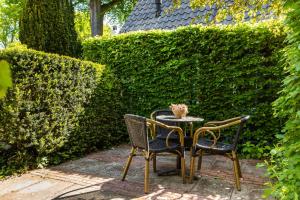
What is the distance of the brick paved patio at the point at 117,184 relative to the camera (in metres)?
3.51

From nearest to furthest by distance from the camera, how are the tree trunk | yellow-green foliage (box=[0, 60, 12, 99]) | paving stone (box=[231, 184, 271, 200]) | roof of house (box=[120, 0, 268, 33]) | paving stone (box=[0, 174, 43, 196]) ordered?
yellow-green foliage (box=[0, 60, 12, 99]) < paving stone (box=[231, 184, 271, 200]) < paving stone (box=[0, 174, 43, 196]) < roof of house (box=[120, 0, 268, 33]) < the tree trunk

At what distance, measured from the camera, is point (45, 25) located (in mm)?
6781

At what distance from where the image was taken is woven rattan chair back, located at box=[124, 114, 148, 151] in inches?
144

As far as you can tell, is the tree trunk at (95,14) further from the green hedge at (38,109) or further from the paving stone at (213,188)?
the paving stone at (213,188)

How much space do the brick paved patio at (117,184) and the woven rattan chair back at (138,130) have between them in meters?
0.56

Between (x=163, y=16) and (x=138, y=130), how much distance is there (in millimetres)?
6263

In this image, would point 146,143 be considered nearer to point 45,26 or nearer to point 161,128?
point 161,128

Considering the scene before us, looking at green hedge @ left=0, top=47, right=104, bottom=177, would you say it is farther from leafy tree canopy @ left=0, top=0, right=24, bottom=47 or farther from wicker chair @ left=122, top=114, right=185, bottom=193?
leafy tree canopy @ left=0, top=0, right=24, bottom=47

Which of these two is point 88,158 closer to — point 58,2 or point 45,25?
point 45,25

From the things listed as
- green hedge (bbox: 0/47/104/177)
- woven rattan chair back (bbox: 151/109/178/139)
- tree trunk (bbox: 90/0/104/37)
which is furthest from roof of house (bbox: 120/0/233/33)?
tree trunk (bbox: 90/0/104/37)

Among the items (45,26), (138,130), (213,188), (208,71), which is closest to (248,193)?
(213,188)

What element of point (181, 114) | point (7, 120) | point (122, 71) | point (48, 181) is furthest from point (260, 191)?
point (122, 71)

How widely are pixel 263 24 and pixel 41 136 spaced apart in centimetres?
445

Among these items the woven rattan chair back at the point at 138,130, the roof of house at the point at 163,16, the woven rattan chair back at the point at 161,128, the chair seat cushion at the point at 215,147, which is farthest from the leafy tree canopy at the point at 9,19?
the chair seat cushion at the point at 215,147
